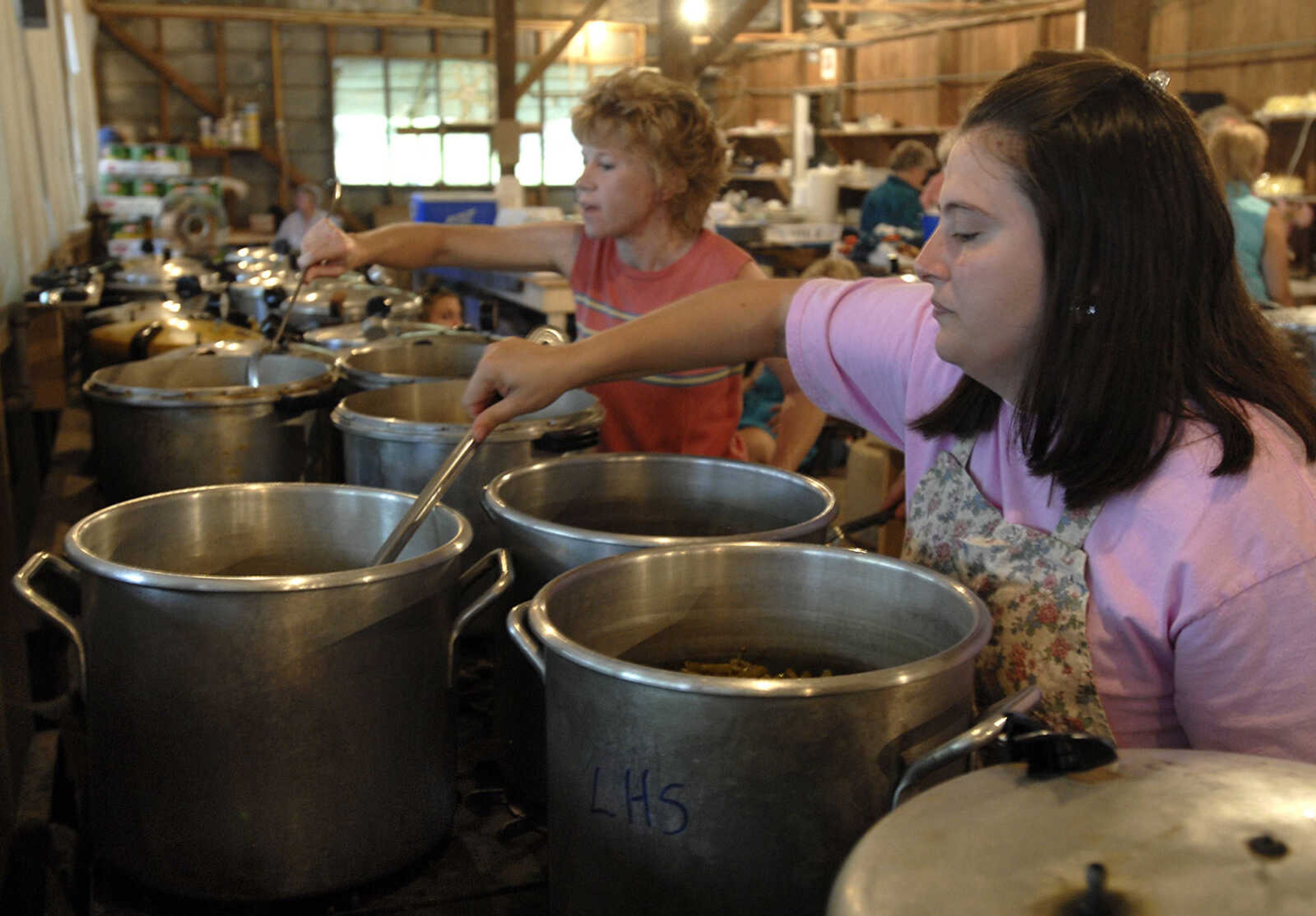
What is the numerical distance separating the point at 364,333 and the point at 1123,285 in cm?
163

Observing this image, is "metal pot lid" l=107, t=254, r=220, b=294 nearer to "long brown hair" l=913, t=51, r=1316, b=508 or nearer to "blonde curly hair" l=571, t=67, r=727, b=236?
"blonde curly hair" l=571, t=67, r=727, b=236

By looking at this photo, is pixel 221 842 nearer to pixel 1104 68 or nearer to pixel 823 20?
pixel 1104 68

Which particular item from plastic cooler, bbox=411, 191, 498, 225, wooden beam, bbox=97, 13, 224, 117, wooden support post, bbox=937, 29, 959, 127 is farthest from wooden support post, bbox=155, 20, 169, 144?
plastic cooler, bbox=411, 191, 498, 225

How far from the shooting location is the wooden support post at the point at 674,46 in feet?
18.3

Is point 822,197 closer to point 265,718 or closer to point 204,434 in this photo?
point 204,434

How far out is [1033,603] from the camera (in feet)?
3.26

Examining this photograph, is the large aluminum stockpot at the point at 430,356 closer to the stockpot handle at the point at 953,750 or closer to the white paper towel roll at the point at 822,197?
the stockpot handle at the point at 953,750

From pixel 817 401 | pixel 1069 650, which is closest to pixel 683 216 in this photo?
pixel 817 401

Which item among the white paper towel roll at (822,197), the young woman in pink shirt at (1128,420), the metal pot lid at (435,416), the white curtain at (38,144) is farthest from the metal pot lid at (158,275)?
the white paper towel roll at (822,197)

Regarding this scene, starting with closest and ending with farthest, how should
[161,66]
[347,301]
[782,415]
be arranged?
1. [782,415]
2. [347,301]
3. [161,66]

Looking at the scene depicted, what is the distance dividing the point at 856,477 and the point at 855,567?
2510mm

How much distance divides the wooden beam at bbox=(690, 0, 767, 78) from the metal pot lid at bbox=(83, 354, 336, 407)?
4.13m

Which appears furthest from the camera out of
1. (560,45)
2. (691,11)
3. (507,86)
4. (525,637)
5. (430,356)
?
(560,45)

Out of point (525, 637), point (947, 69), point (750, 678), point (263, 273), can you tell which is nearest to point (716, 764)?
point (750, 678)
